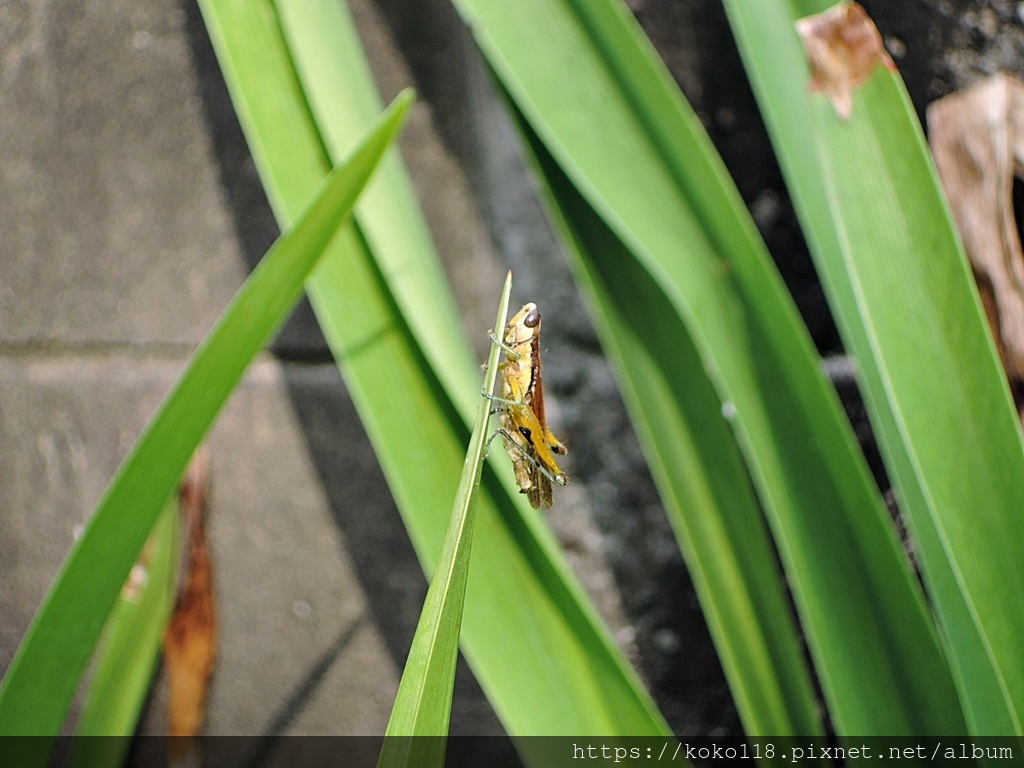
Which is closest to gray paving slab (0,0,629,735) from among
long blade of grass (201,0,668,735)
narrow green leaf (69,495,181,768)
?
narrow green leaf (69,495,181,768)

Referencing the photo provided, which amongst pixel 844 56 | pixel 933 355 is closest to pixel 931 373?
pixel 933 355

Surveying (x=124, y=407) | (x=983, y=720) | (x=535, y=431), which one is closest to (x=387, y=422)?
(x=535, y=431)

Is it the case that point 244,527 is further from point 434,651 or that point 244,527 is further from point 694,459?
point 434,651

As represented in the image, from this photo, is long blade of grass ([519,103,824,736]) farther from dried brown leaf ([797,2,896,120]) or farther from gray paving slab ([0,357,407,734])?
gray paving slab ([0,357,407,734])

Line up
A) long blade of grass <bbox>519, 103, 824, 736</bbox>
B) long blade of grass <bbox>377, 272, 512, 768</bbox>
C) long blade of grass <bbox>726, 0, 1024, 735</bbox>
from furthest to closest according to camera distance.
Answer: long blade of grass <bbox>519, 103, 824, 736</bbox>
long blade of grass <bbox>726, 0, 1024, 735</bbox>
long blade of grass <bbox>377, 272, 512, 768</bbox>

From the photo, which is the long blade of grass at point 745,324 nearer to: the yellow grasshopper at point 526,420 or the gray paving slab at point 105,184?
the yellow grasshopper at point 526,420

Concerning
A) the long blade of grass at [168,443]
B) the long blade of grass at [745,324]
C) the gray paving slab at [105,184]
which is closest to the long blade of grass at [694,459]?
the long blade of grass at [745,324]
